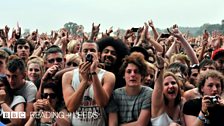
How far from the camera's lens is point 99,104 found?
4.75 m

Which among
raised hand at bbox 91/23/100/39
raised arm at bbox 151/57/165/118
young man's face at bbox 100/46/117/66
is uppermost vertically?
raised hand at bbox 91/23/100/39

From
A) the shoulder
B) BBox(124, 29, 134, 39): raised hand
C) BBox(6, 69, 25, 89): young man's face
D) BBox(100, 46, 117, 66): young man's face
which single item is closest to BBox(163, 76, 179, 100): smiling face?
BBox(100, 46, 117, 66): young man's face

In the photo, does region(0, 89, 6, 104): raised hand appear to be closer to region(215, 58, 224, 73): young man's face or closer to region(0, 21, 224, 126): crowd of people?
region(0, 21, 224, 126): crowd of people

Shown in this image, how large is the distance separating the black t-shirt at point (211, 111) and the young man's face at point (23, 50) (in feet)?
11.4

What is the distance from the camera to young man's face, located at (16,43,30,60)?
730 cm

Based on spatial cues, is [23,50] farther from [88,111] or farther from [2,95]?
[88,111]

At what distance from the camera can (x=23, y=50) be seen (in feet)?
24.1

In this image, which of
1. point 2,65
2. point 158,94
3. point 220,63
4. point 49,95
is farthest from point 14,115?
point 220,63

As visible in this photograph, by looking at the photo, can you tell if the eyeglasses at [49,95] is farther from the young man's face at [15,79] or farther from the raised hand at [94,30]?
the raised hand at [94,30]

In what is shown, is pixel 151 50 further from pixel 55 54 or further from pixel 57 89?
pixel 57 89

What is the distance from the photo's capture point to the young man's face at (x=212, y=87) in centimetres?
465

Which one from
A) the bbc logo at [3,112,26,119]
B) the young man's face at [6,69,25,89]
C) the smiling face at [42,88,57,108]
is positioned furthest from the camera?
the young man's face at [6,69,25,89]

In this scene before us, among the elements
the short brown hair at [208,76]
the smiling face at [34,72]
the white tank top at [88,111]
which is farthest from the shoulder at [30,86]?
the short brown hair at [208,76]

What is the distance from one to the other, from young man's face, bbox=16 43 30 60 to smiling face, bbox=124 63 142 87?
9.30ft
